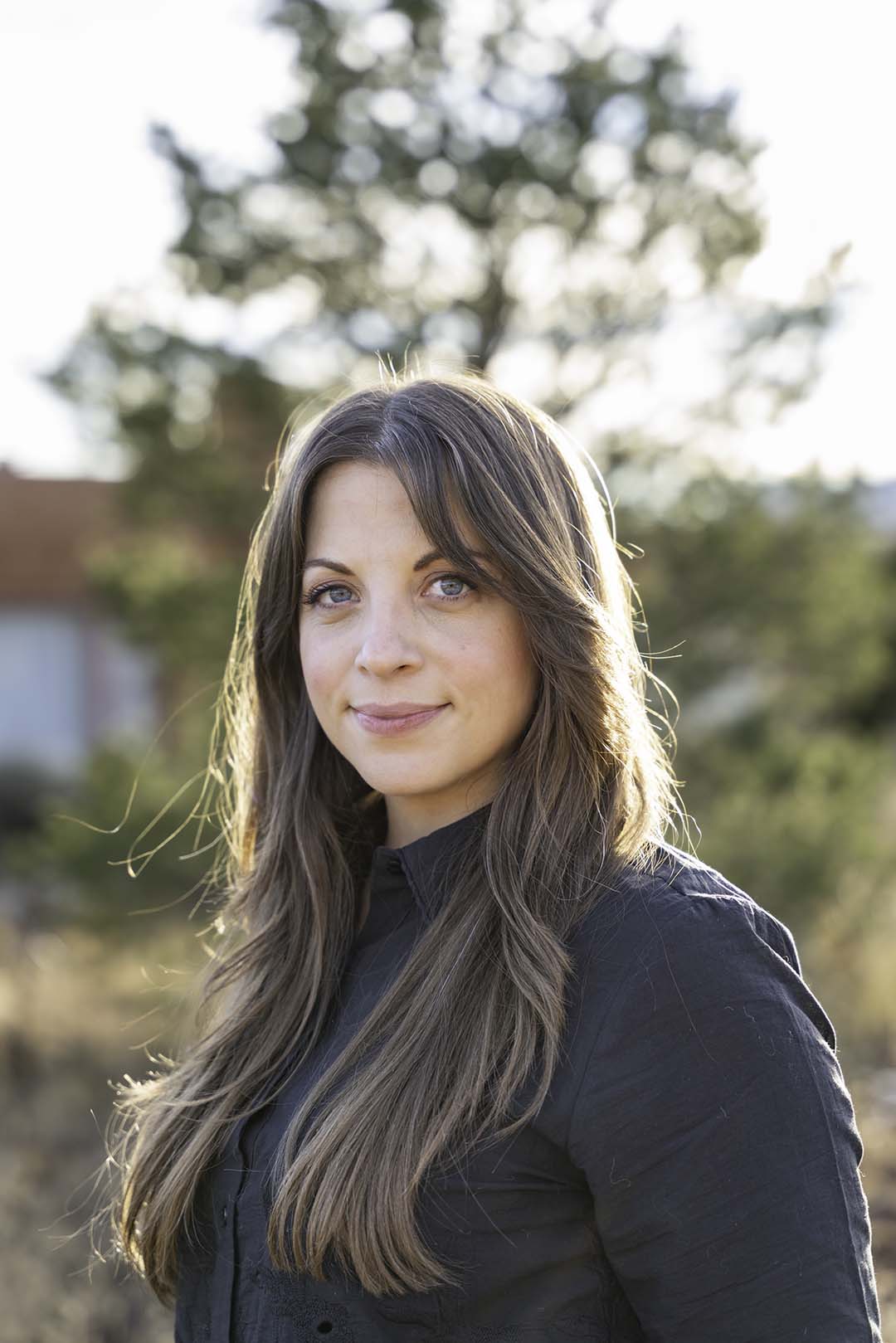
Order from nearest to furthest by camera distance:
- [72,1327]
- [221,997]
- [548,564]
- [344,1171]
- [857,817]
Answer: [344,1171]
[548,564]
[221,997]
[72,1327]
[857,817]

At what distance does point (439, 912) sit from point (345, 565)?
0.45 m

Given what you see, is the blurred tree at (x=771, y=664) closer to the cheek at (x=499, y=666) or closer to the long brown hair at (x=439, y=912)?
the long brown hair at (x=439, y=912)

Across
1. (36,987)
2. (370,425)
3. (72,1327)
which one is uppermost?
(370,425)

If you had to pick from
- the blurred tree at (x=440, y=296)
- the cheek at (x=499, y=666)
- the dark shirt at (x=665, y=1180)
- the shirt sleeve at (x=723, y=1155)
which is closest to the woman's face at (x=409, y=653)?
the cheek at (x=499, y=666)

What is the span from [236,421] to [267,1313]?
5052 millimetres

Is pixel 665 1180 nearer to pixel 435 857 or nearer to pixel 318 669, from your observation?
pixel 435 857

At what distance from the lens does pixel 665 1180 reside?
1297 millimetres

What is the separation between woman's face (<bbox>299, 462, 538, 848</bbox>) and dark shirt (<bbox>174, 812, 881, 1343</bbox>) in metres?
0.29

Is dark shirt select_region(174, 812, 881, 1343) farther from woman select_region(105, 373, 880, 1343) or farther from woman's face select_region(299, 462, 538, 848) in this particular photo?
woman's face select_region(299, 462, 538, 848)

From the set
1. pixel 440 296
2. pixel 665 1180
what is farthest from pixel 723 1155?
pixel 440 296

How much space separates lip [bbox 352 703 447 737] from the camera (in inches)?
Answer: 65.1

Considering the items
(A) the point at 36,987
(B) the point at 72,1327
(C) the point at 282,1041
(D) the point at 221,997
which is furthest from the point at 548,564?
(A) the point at 36,987

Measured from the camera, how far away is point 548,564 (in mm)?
1627

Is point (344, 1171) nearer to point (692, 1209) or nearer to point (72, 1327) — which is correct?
point (692, 1209)
